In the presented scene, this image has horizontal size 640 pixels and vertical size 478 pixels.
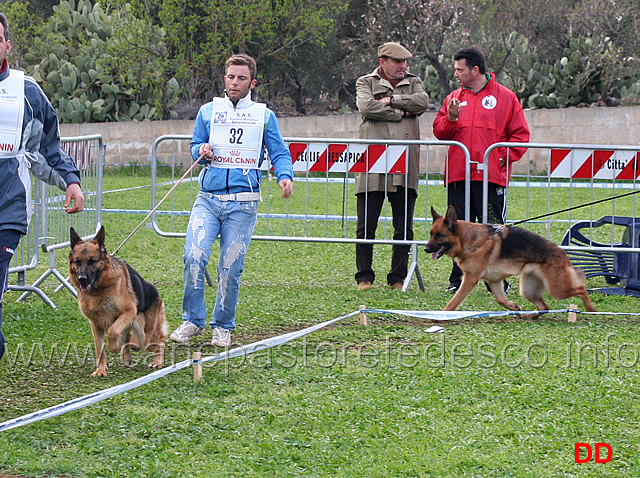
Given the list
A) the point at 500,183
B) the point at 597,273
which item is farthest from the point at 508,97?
the point at 597,273

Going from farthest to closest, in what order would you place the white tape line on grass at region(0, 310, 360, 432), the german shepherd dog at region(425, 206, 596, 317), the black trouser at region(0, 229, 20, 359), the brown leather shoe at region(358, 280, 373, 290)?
the brown leather shoe at region(358, 280, 373, 290) < the german shepherd dog at region(425, 206, 596, 317) < the black trouser at region(0, 229, 20, 359) < the white tape line on grass at region(0, 310, 360, 432)

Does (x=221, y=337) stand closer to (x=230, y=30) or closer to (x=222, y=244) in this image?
(x=222, y=244)

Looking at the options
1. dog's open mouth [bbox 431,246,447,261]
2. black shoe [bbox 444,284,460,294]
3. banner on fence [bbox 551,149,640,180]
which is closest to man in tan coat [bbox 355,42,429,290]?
black shoe [bbox 444,284,460,294]

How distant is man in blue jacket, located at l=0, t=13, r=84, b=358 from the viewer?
15.6 feet

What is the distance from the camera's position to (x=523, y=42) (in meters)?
24.0

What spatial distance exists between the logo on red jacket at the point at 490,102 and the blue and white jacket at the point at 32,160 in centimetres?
464

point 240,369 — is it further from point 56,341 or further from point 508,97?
point 508,97

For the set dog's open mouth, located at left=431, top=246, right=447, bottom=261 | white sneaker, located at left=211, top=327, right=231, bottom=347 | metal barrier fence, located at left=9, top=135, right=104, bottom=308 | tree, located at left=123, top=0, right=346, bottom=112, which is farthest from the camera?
tree, located at left=123, top=0, right=346, bottom=112

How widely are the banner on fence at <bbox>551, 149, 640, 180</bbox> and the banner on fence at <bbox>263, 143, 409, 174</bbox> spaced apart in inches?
57.8

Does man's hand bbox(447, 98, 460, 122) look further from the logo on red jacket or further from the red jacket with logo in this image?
the logo on red jacket

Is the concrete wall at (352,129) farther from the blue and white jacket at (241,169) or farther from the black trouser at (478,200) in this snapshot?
the blue and white jacket at (241,169)

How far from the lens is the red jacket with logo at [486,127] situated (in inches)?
342

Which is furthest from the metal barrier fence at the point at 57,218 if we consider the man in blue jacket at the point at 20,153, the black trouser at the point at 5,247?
the black trouser at the point at 5,247

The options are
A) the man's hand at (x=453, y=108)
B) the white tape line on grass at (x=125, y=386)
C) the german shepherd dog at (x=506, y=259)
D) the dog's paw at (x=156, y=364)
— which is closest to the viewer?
the white tape line on grass at (x=125, y=386)
